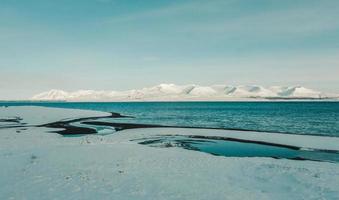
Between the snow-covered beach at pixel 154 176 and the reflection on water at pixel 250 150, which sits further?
the reflection on water at pixel 250 150

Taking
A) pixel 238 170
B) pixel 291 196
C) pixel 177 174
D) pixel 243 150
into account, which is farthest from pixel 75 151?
pixel 291 196

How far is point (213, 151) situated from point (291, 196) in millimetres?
14328

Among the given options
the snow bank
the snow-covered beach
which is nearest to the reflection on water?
the snow-covered beach

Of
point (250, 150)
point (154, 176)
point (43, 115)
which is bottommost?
point (250, 150)

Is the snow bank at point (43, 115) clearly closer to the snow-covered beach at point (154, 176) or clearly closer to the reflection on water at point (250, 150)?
the reflection on water at point (250, 150)

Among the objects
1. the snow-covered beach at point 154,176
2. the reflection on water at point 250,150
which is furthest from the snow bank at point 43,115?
the snow-covered beach at point 154,176

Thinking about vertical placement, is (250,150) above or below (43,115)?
below

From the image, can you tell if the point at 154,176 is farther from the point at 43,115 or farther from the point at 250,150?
the point at 43,115

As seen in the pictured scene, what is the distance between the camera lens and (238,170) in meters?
20.1

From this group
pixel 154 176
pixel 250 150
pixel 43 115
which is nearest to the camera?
pixel 154 176

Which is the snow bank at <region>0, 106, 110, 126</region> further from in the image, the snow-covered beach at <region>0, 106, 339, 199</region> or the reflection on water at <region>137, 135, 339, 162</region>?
the snow-covered beach at <region>0, 106, 339, 199</region>

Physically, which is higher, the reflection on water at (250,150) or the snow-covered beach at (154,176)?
the snow-covered beach at (154,176)

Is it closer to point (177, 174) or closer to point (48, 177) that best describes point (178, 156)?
point (177, 174)

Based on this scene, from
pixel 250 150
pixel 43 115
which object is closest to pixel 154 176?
pixel 250 150
